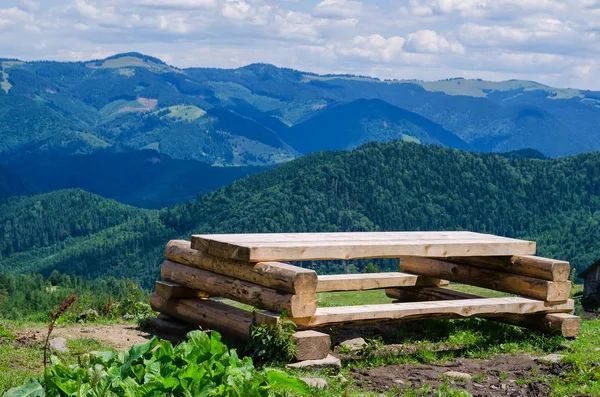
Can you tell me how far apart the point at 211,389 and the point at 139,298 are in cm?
977

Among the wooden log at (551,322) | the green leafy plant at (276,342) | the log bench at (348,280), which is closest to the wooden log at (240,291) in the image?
the log bench at (348,280)

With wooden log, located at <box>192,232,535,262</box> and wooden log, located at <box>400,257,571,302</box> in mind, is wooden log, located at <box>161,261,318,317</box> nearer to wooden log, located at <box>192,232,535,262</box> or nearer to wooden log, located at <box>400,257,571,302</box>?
wooden log, located at <box>192,232,535,262</box>

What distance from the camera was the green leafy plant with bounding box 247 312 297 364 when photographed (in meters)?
9.80

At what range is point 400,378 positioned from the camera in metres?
9.97

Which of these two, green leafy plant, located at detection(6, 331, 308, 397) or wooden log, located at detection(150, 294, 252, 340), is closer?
green leafy plant, located at detection(6, 331, 308, 397)

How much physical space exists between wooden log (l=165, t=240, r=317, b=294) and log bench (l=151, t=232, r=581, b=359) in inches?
0.5

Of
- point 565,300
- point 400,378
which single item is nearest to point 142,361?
point 400,378

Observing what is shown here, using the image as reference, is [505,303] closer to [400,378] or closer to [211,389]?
[400,378]

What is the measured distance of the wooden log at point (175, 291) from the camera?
40.3 ft

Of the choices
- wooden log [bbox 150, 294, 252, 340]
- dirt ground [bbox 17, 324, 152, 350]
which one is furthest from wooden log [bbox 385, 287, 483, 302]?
dirt ground [bbox 17, 324, 152, 350]

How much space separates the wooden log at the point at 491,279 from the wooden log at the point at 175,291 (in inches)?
159

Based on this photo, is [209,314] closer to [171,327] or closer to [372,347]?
[171,327]

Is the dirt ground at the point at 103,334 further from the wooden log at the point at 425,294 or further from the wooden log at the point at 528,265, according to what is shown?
the wooden log at the point at 528,265

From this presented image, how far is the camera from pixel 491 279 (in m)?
13.4
